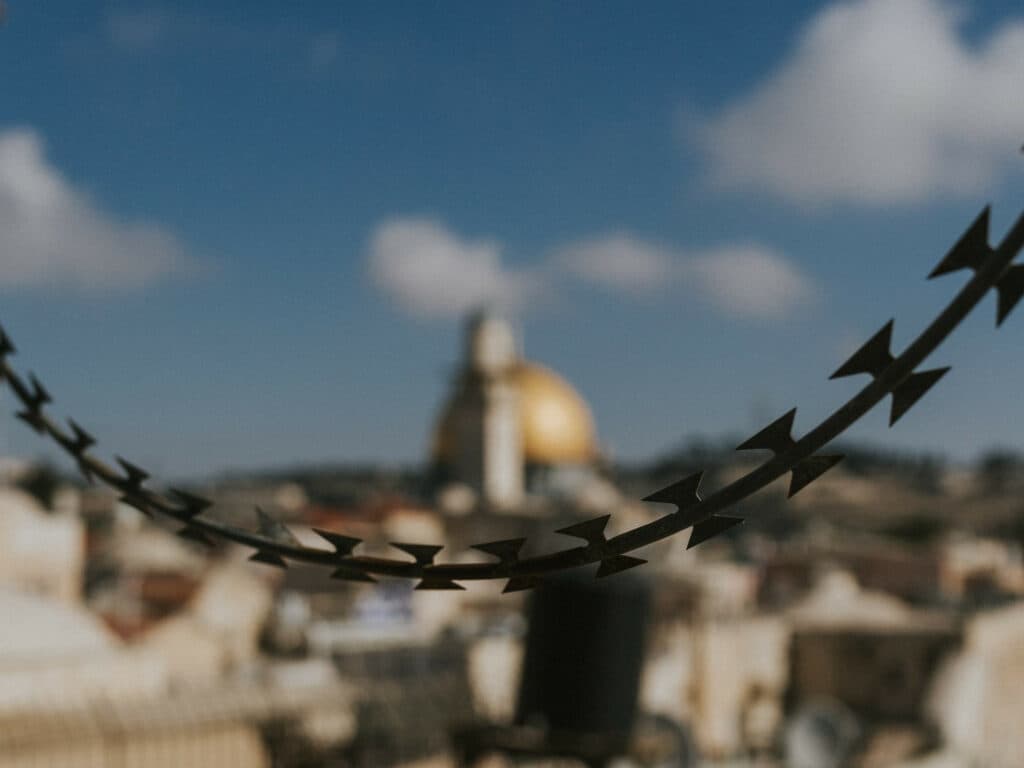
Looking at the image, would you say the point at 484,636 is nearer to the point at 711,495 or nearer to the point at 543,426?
the point at 711,495

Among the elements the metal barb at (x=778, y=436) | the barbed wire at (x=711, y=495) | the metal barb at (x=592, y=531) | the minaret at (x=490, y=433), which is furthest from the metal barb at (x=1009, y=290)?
the minaret at (x=490, y=433)

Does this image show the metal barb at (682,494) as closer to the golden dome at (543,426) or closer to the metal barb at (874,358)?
the metal barb at (874,358)

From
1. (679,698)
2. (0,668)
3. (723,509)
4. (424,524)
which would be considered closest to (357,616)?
(679,698)

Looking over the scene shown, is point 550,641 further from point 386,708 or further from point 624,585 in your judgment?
point 386,708

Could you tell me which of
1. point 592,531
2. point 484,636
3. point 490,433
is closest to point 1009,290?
point 592,531

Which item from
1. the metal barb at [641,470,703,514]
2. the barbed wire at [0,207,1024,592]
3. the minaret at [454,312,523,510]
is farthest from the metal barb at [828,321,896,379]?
the minaret at [454,312,523,510]
